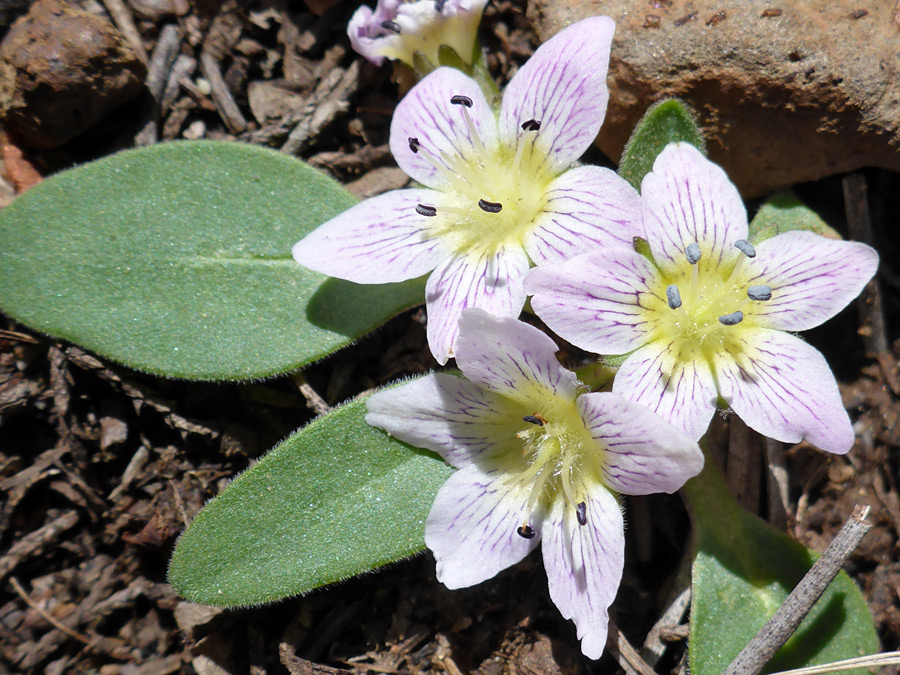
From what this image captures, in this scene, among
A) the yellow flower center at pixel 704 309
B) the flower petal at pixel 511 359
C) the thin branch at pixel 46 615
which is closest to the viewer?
the flower petal at pixel 511 359

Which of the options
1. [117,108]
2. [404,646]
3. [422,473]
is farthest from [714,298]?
[117,108]

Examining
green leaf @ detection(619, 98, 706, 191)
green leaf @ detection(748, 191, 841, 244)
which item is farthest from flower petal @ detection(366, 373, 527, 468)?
green leaf @ detection(748, 191, 841, 244)

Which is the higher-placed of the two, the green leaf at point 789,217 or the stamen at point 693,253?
the stamen at point 693,253

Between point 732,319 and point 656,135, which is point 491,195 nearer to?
point 656,135

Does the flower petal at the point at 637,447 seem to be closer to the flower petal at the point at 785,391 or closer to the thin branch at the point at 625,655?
the flower petal at the point at 785,391

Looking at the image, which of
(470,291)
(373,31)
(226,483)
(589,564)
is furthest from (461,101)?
(226,483)

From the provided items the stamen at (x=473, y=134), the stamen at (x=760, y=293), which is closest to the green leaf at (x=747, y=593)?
the stamen at (x=760, y=293)

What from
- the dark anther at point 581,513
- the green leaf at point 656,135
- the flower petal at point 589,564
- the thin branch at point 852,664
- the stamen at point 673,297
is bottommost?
the thin branch at point 852,664
